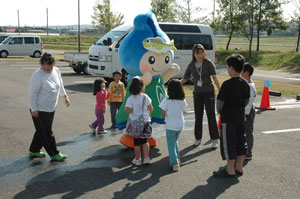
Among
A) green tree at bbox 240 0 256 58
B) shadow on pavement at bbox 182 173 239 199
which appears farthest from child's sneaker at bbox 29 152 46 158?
green tree at bbox 240 0 256 58

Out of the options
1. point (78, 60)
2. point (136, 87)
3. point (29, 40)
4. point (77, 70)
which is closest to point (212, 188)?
point (136, 87)

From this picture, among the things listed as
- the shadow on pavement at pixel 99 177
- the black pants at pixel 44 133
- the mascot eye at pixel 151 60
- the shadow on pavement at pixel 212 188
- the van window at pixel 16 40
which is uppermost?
the van window at pixel 16 40

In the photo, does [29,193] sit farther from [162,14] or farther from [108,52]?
[162,14]

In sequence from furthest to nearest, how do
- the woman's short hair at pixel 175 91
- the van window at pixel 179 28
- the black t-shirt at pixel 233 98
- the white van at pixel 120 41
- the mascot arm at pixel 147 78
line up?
the van window at pixel 179 28, the white van at pixel 120 41, the mascot arm at pixel 147 78, the woman's short hair at pixel 175 91, the black t-shirt at pixel 233 98

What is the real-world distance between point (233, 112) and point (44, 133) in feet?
9.48

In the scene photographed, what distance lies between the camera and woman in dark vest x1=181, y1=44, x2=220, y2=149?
6.34 meters

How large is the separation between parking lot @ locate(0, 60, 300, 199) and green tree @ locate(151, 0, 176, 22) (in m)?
29.8

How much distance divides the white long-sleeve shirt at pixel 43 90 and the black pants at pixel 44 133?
0.12 meters

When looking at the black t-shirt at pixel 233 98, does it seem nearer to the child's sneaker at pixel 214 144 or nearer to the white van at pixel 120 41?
the child's sneaker at pixel 214 144

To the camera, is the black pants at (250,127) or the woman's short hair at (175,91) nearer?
the woman's short hair at (175,91)

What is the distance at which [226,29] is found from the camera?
1355 inches

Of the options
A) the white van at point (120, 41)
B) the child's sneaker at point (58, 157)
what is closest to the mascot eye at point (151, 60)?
the child's sneaker at point (58, 157)

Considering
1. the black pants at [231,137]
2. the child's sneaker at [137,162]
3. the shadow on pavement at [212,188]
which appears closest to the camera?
the shadow on pavement at [212,188]

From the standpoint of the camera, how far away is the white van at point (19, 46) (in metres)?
28.0
